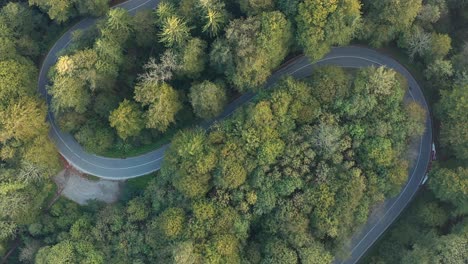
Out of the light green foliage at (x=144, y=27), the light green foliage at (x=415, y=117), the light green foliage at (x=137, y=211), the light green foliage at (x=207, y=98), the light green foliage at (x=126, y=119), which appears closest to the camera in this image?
the light green foliage at (x=415, y=117)

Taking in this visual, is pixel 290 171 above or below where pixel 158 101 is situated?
below

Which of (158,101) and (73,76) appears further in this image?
(73,76)

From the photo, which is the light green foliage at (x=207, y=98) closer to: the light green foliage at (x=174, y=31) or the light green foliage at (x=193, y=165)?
the light green foliage at (x=193, y=165)

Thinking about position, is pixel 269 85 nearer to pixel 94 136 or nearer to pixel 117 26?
pixel 117 26

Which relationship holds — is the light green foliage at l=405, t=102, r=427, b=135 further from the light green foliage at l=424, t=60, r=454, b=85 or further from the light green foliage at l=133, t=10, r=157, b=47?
the light green foliage at l=133, t=10, r=157, b=47

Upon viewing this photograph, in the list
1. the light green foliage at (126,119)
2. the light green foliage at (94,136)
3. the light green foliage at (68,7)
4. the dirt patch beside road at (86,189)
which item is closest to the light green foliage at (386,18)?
the light green foliage at (126,119)

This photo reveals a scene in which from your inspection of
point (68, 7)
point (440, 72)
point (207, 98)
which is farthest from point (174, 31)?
point (440, 72)

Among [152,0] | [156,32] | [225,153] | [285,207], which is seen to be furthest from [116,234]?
[152,0]
